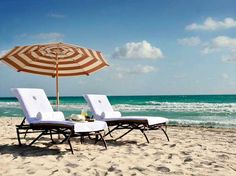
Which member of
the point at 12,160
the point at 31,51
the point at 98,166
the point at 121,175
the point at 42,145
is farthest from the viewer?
the point at 31,51

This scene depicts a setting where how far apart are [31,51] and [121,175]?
4.21 meters

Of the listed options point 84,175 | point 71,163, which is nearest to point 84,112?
point 71,163

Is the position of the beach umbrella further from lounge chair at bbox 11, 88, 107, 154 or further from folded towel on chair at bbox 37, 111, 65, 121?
folded towel on chair at bbox 37, 111, 65, 121

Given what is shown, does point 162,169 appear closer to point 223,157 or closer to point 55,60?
point 223,157

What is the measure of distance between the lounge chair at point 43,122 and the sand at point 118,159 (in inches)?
Result: 9.9

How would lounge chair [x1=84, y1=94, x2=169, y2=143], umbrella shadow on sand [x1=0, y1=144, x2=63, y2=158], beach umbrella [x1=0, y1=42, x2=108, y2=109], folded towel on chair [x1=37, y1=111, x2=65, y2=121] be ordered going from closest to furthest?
1. umbrella shadow on sand [x1=0, y1=144, x2=63, y2=158]
2. folded towel on chair [x1=37, y1=111, x2=65, y2=121]
3. lounge chair [x1=84, y1=94, x2=169, y2=143]
4. beach umbrella [x1=0, y1=42, x2=108, y2=109]

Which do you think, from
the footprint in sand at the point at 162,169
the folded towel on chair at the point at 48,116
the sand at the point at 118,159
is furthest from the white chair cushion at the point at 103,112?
the footprint in sand at the point at 162,169

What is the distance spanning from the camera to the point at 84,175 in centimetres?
403

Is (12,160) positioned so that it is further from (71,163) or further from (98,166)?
(98,166)

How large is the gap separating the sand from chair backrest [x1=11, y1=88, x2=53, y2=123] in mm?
552

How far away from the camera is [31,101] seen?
602 cm

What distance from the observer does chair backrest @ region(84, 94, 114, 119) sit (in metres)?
6.95

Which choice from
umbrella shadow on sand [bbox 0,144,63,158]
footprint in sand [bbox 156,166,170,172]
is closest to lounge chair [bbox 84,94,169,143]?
umbrella shadow on sand [bbox 0,144,63,158]

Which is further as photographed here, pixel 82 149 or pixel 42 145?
pixel 42 145
